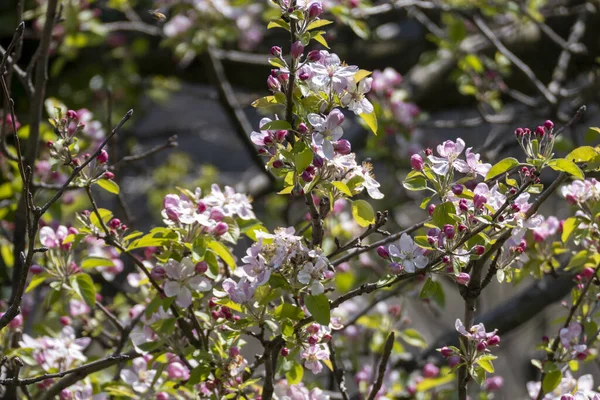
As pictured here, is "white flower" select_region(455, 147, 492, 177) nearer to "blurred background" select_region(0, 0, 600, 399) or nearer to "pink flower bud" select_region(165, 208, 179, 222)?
"pink flower bud" select_region(165, 208, 179, 222)

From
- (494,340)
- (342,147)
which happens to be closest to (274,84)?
(342,147)

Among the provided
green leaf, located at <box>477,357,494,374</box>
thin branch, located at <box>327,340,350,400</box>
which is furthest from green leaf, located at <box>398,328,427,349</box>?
green leaf, located at <box>477,357,494,374</box>

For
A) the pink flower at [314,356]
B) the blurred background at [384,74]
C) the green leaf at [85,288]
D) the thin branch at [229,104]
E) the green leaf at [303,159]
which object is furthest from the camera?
the thin branch at [229,104]

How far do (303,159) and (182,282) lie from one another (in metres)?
0.43

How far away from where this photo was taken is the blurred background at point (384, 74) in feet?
10.4

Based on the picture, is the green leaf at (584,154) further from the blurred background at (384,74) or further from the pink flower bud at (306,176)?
the blurred background at (384,74)

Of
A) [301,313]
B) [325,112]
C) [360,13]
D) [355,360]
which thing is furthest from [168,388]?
[360,13]

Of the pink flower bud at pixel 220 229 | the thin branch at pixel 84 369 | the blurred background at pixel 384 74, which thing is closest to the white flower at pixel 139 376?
the thin branch at pixel 84 369

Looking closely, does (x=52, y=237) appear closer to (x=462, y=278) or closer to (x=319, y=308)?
(x=319, y=308)

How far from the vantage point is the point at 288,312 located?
144 centimetres

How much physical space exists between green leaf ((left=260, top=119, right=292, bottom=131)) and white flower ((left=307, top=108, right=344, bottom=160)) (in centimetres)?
4

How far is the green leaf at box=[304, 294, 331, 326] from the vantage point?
137 cm

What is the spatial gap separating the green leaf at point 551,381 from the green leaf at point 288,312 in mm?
567

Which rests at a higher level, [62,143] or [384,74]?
[62,143]
